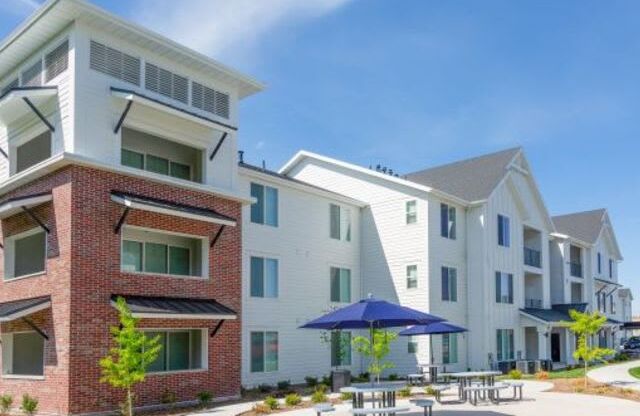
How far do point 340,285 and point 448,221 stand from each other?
6194mm

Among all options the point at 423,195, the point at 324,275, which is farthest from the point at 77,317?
the point at 423,195

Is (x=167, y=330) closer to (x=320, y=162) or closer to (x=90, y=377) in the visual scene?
(x=90, y=377)

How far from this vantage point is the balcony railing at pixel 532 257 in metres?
38.9

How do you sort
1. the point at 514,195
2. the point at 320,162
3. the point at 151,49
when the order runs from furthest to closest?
the point at 514,195 → the point at 320,162 → the point at 151,49

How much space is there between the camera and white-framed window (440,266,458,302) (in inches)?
1244

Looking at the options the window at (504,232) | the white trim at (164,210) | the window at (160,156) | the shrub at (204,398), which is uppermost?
the window at (160,156)

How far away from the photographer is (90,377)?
57.9 ft

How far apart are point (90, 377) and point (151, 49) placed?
9.34 metres

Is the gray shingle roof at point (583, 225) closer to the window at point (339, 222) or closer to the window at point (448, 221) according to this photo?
the window at point (448, 221)

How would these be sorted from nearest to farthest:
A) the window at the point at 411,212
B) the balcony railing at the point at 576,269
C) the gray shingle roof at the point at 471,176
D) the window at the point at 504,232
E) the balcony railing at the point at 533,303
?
1. the window at the point at 411,212
2. the gray shingle roof at the point at 471,176
3. the window at the point at 504,232
4. the balcony railing at the point at 533,303
5. the balcony railing at the point at 576,269

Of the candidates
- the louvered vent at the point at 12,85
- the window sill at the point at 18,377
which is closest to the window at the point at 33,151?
the louvered vent at the point at 12,85

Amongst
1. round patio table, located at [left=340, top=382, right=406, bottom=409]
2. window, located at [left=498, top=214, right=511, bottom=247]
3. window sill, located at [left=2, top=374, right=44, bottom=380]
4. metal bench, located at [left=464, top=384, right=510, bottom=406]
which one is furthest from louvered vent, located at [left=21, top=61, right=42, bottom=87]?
window, located at [left=498, top=214, right=511, bottom=247]

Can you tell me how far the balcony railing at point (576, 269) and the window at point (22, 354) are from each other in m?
36.3

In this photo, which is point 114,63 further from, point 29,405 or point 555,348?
point 555,348
